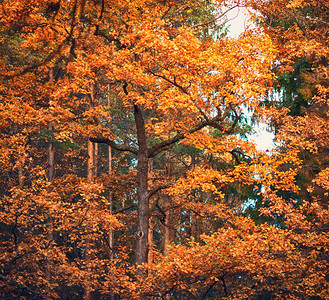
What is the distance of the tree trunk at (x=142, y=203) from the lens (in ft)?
39.2

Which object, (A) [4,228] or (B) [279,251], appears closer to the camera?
(B) [279,251]

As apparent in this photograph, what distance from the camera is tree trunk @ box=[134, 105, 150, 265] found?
12.0 meters

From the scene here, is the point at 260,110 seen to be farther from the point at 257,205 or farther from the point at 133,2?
the point at 257,205

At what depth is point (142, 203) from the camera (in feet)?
40.7

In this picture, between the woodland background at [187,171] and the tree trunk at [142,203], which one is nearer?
the woodland background at [187,171]

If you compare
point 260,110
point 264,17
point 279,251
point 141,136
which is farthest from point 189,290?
point 264,17

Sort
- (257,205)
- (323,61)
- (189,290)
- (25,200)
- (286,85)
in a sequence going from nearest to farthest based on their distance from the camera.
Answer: (25,200) → (189,290) → (323,61) → (286,85) → (257,205)

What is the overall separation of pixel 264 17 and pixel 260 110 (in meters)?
5.41

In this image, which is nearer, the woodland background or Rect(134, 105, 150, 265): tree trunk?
the woodland background

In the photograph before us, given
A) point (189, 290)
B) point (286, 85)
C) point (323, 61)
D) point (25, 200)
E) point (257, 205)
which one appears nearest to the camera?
point (25, 200)

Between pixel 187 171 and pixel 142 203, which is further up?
pixel 187 171

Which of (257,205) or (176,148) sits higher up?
(176,148)

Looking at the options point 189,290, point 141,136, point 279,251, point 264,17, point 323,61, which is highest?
point 264,17

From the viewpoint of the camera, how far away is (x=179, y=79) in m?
11.5
